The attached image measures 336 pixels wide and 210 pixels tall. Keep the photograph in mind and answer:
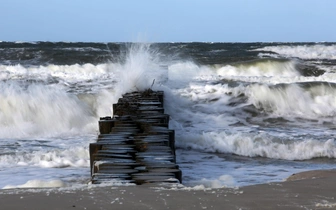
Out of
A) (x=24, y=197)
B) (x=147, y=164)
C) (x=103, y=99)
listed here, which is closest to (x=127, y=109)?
(x=147, y=164)

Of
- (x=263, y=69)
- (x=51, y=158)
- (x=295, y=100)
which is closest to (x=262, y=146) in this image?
(x=51, y=158)

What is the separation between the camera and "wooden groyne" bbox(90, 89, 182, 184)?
12.1ft

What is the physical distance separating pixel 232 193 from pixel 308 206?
1.69ft

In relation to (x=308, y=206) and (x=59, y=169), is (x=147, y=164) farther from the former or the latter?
(x=59, y=169)

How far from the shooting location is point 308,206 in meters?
3.10

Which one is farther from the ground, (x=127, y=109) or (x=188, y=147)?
(x=127, y=109)

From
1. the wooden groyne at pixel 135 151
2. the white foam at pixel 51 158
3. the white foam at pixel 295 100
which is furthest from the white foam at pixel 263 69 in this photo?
the wooden groyne at pixel 135 151

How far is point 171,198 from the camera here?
3240 mm

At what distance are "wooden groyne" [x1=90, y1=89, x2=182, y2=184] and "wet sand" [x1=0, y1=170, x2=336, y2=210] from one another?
8.7 inches

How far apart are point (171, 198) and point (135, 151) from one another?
118cm

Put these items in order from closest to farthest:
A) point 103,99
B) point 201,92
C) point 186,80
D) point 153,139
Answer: point 153,139 → point 103,99 → point 201,92 → point 186,80

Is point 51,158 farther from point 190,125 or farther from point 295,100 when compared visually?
point 295,100

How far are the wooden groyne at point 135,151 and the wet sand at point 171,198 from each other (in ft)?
0.73

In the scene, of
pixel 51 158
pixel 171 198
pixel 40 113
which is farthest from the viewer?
pixel 40 113
